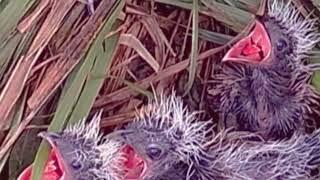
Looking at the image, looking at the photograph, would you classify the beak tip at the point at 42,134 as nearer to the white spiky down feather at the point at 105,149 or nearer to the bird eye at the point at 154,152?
the white spiky down feather at the point at 105,149

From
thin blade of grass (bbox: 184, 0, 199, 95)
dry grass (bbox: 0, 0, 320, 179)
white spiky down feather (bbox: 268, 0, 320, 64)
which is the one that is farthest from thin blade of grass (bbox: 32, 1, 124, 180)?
white spiky down feather (bbox: 268, 0, 320, 64)

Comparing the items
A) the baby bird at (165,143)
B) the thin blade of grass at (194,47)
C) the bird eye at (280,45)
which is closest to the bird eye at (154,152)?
the baby bird at (165,143)

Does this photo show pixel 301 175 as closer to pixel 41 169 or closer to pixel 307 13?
pixel 307 13

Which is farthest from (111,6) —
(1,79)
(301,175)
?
(301,175)

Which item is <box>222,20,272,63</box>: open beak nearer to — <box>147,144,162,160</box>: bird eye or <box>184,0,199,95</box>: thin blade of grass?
<box>184,0,199,95</box>: thin blade of grass

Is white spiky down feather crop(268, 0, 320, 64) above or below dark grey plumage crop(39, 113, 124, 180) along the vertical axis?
above

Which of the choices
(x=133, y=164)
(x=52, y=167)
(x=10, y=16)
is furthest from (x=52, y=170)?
(x=10, y=16)
